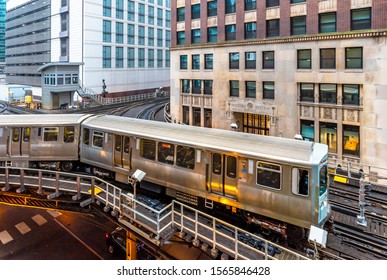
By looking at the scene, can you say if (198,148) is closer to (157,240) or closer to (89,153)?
(157,240)

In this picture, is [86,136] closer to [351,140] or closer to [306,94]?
[306,94]

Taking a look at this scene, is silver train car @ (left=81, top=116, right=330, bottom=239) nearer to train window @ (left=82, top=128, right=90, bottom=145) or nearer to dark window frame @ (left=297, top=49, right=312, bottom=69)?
train window @ (left=82, top=128, right=90, bottom=145)

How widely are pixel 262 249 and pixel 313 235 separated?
2550 millimetres

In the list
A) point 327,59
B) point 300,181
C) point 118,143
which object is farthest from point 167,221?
point 327,59

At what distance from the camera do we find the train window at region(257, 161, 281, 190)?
10.2 m

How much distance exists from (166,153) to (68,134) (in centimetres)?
644

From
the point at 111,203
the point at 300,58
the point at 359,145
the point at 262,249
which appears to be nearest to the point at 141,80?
the point at 300,58

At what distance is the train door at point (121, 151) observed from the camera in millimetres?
14279

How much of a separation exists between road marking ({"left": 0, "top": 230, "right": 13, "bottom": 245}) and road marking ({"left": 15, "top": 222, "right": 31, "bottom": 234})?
2.49 feet

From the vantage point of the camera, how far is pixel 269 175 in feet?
34.3

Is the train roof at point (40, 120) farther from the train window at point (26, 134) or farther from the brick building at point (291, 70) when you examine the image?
the brick building at point (291, 70)

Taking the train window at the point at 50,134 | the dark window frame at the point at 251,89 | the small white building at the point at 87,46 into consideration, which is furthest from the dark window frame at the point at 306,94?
the small white building at the point at 87,46

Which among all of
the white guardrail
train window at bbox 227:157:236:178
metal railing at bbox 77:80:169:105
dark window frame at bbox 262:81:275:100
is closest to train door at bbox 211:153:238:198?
train window at bbox 227:157:236:178
